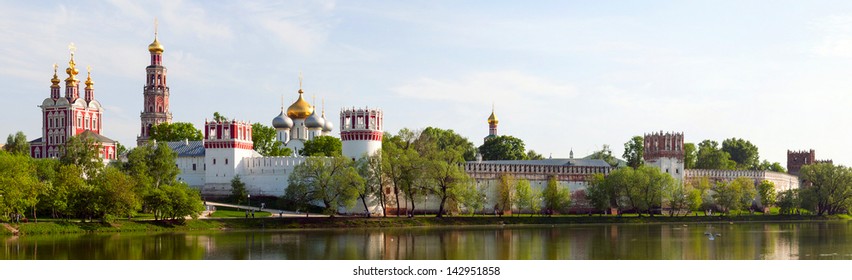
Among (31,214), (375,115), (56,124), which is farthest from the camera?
(56,124)

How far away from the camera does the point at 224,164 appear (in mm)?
80312

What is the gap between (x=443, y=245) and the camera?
168ft

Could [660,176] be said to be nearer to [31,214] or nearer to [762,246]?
[762,246]

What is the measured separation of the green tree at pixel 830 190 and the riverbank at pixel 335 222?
1083mm

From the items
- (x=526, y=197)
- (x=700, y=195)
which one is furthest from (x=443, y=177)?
(x=700, y=195)

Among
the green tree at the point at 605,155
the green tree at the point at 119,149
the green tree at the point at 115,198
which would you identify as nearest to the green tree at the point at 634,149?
the green tree at the point at 605,155

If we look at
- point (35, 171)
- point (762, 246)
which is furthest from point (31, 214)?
point (762, 246)

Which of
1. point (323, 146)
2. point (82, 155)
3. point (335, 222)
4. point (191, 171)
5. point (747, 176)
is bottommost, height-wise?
point (335, 222)

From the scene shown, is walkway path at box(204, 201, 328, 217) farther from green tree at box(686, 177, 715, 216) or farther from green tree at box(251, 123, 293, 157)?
green tree at box(686, 177, 715, 216)

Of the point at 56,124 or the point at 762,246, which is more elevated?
the point at 56,124

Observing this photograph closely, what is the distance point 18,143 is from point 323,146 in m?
24.2

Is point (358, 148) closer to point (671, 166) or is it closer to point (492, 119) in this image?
point (671, 166)

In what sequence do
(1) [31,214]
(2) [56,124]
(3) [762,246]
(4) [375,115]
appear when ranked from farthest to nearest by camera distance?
(2) [56,124] < (4) [375,115] < (1) [31,214] < (3) [762,246]

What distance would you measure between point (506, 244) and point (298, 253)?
10677 millimetres
